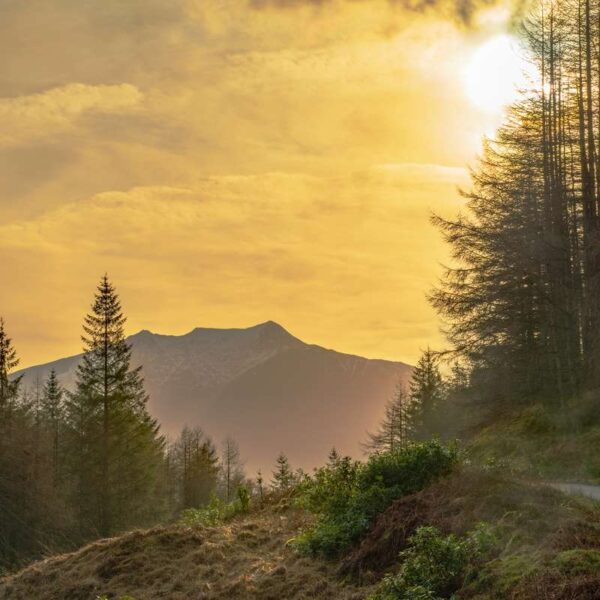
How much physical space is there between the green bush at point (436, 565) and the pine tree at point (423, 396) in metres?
35.6

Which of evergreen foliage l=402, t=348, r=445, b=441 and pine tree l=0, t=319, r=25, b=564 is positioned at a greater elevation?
evergreen foliage l=402, t=348, r=445, b=441

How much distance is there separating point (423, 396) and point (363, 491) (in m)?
36.0

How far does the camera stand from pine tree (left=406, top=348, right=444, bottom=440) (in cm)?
4452

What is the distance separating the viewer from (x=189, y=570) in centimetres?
1131

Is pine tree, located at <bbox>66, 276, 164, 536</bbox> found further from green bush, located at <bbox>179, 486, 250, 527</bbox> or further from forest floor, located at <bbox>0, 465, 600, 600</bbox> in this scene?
forest floor, located at <bbox>0, 465, 600, 600</bbox>

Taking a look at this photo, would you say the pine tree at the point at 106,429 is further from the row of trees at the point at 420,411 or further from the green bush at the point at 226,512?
the green bush at the point at 226,512

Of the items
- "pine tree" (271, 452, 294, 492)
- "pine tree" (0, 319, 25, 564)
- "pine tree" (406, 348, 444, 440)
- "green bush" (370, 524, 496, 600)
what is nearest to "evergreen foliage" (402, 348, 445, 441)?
"pine tree" (406, 348, 444, 440)

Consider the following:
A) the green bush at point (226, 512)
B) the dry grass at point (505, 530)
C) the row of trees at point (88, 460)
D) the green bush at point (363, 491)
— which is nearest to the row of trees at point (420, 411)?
the row of trees at point (88, 460)

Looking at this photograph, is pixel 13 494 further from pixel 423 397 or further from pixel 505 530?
pixel 505 530

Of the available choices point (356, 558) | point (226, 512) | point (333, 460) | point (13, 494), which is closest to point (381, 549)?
point (356, 558)

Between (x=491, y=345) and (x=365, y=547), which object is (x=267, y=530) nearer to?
(x=365, y=547)

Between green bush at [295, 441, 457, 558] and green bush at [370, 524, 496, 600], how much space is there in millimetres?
2399

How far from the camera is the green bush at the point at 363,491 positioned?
1101 cm

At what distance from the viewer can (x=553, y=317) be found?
25812 millimetres
